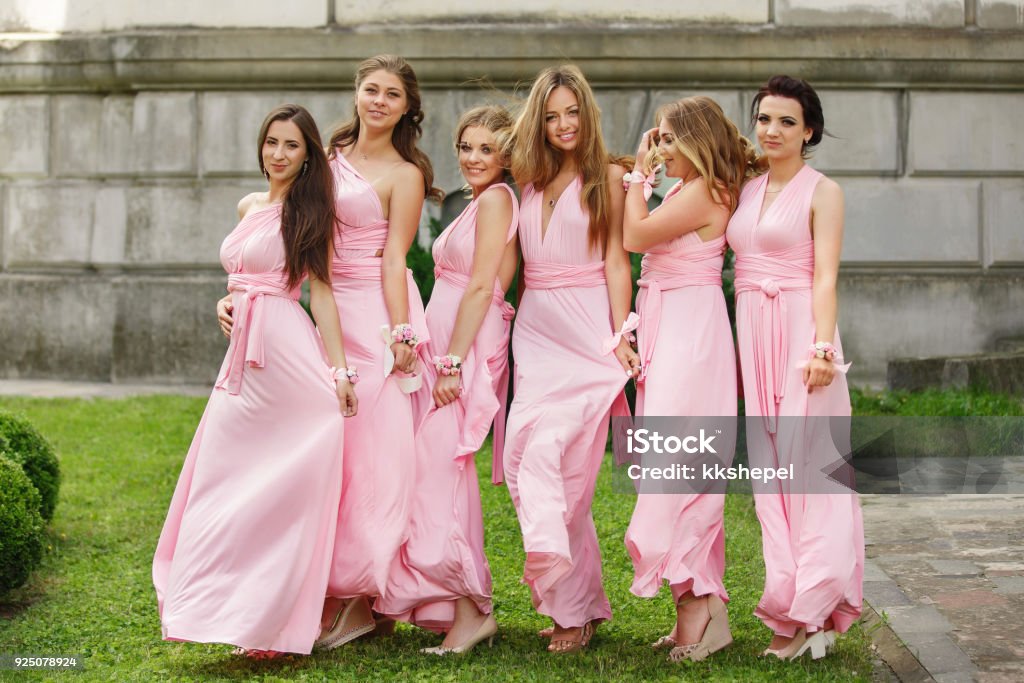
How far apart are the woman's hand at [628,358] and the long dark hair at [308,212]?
124 cm

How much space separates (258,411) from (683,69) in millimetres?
8284

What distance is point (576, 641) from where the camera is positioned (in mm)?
5453

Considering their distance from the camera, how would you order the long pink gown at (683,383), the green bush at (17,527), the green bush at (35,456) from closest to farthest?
the long pink gown at (683,383)
the green bush at (17,527)
the green bush at (35,456)

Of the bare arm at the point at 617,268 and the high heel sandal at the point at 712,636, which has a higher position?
the bare arm at the point at 617,268

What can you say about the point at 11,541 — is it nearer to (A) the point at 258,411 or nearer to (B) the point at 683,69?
(A) the point at 258,411

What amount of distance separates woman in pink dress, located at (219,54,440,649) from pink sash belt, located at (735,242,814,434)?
4.59 feet

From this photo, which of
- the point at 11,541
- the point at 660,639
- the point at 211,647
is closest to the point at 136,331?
the point at 11,541

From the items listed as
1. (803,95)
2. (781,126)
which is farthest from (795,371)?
(803,95)

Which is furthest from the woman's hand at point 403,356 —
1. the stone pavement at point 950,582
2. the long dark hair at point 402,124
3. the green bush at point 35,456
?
the green bush at point 35,456

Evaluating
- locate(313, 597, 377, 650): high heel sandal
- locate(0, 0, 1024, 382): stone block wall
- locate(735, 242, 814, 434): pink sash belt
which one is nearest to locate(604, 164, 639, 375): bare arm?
locate(735, 242, 814, 434): pink sash belt

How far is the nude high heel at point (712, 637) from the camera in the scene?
5.27m

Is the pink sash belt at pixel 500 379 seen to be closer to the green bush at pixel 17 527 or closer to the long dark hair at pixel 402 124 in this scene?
the long dark hair at pixel 402 124

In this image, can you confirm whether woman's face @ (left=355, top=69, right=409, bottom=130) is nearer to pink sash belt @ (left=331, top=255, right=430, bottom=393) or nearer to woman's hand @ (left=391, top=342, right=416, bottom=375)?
pink sash belt @ (left=331, top=255, right=430, bottom=393)

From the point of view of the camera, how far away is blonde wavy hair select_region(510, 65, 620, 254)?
5.48 meters
